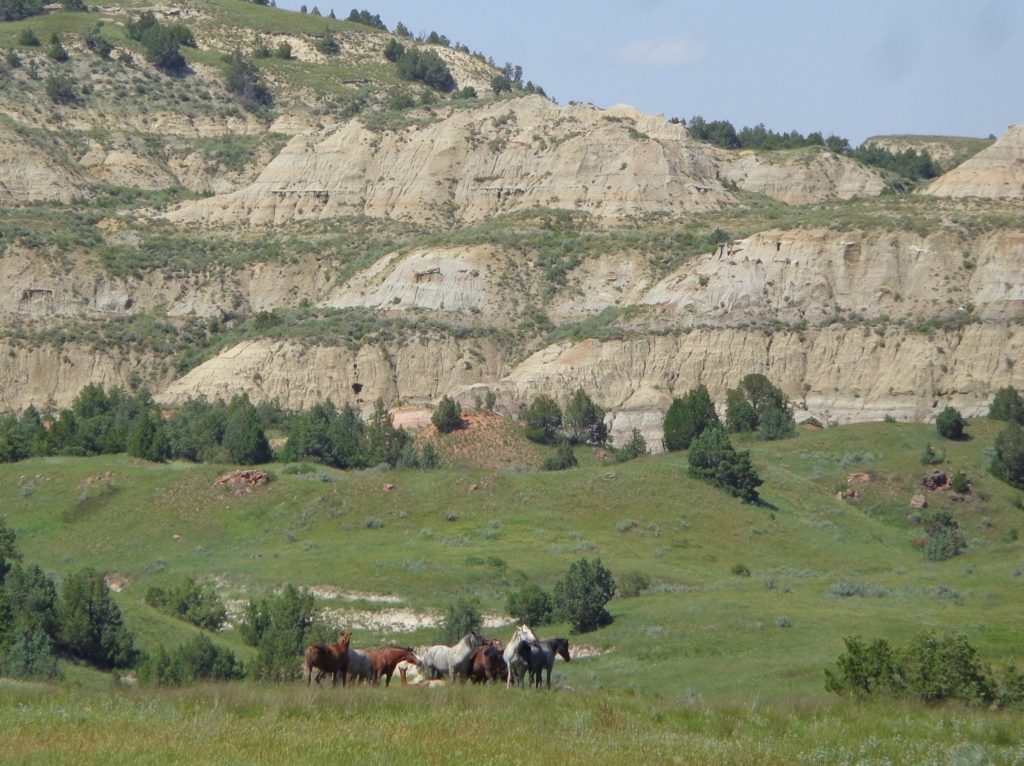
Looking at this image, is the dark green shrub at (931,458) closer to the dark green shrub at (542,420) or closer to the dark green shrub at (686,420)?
the dark green shrub at (686,420)

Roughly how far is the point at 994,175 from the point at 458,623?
267 ft

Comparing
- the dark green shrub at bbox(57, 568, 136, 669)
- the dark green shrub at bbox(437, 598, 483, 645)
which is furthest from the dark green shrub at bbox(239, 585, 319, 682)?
the dark green shrub at bbox(437, 598, 483, 645)

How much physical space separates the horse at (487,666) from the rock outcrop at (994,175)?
93.2m

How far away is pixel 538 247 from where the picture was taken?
11556 centimetres

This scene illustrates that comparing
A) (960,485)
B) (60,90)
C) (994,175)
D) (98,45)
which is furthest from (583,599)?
(98,45)

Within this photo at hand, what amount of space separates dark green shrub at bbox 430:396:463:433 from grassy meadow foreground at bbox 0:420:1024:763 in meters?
7.17

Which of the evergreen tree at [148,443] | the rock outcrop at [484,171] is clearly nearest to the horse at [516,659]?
the evergreen tree at [148,443]

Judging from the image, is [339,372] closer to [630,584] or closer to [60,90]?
[630,584]

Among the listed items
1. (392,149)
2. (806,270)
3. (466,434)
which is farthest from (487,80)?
(466,434)

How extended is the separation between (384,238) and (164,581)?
2498 inches

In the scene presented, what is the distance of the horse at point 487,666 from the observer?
31312 mm

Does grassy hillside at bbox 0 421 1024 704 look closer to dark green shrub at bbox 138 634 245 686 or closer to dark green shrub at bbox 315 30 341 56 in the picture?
dark green shrub at bbox 138 634 245 686

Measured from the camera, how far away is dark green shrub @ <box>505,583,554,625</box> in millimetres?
54406

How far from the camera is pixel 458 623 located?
50.0 meters
